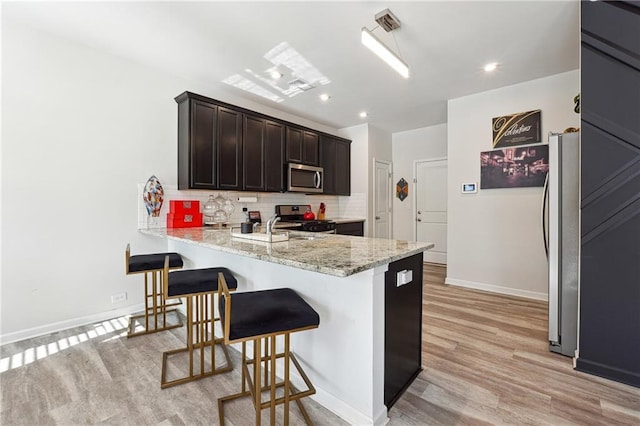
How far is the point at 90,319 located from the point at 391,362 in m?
2.95

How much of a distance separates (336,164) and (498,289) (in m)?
3.25

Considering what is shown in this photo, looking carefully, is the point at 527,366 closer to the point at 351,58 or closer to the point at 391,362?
the point at 391,362

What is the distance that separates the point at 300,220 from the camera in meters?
4.87

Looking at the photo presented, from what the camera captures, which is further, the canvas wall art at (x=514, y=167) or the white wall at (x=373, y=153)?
the white wall at (x=373, y=153)

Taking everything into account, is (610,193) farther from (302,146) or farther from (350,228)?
(302,146)

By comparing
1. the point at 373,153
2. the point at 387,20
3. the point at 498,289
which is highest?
the point at 387,20

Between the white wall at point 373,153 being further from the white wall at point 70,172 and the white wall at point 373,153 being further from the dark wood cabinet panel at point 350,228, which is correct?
the white wall at point 70,172

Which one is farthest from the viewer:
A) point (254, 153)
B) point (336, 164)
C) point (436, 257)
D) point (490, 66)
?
point (436, 257)

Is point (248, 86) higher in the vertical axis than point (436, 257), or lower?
higher

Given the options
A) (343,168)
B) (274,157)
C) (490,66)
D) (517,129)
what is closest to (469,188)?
(517,129)

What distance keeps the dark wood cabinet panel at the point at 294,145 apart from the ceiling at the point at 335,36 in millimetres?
974

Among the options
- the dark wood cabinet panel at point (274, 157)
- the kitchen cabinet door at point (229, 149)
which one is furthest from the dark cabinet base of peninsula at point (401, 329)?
the dark wood cabinet panel at point (274, 157)

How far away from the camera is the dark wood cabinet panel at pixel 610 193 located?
6.15 ft

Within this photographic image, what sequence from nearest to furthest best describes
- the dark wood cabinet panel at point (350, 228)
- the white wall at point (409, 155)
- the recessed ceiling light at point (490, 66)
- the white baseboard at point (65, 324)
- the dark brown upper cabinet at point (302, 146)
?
the white baseboard at point (65, 324) → the recessed ceiling light at point (490, 66) → the dark brown upper cabinet at point (302, 146) → the dark wood cabinet panel at point (350, 228) → the white wall at point (409, 155)
